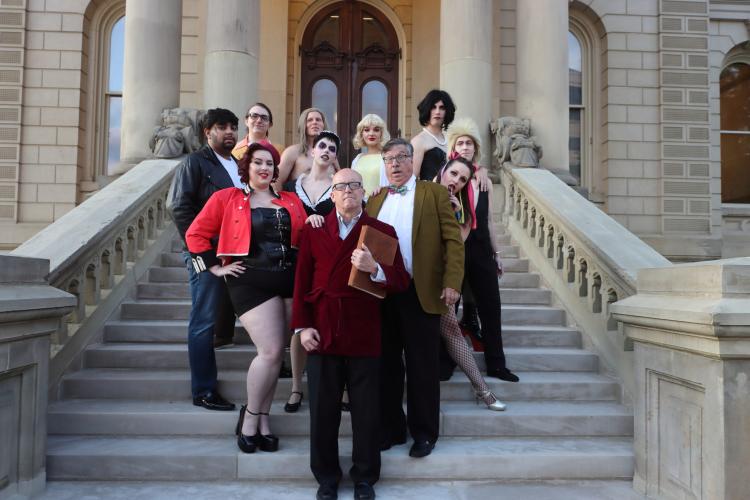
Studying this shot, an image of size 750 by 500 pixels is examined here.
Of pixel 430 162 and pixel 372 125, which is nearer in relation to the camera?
pixel 372 125

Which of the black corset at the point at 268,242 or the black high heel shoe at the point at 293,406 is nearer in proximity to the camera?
the black corset at the point at 268,242

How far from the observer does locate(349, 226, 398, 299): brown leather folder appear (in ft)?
10.8

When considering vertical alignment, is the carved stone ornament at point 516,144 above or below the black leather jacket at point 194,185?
above

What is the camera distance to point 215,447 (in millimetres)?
3877

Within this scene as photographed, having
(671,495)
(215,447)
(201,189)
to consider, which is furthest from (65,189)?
(671,495)

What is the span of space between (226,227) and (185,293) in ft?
7.79

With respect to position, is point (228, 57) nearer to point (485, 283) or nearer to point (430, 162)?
point (430, 162)

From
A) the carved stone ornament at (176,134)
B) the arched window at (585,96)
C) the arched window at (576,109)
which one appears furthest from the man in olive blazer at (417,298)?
the arched window at (576,109)

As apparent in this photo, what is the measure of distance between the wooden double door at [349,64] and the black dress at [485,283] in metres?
7.35

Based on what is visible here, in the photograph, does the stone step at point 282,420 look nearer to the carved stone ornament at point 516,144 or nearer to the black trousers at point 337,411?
the black trousers at point 337,411

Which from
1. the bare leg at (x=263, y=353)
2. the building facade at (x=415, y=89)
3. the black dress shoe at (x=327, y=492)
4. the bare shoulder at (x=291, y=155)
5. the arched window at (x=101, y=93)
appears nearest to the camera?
the black dress shoe at (x=327, y=492)

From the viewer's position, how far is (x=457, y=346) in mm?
4219

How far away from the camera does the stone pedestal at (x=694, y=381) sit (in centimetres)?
305

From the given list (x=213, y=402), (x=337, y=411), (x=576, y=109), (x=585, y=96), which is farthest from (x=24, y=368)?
(x=585, y=96)
